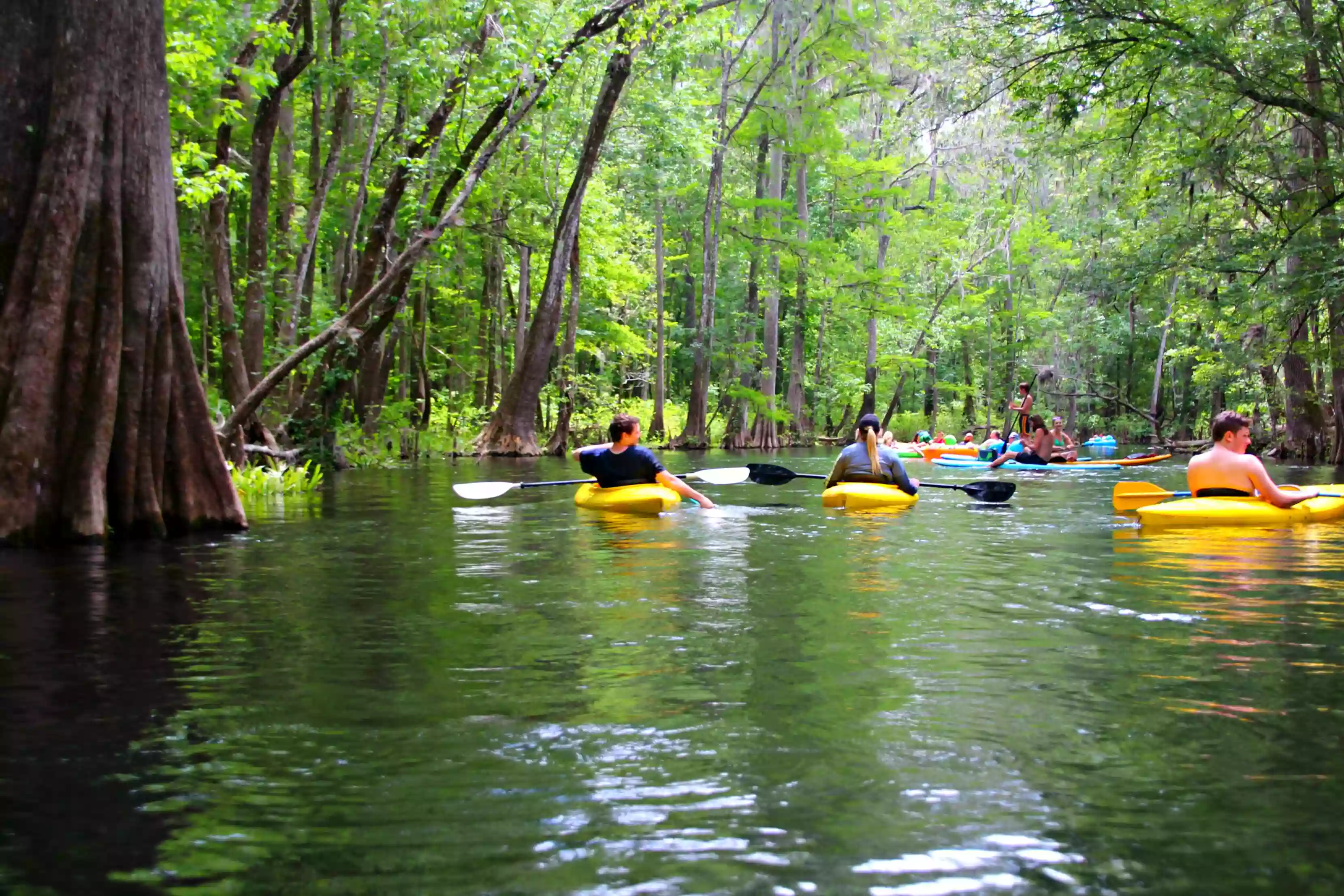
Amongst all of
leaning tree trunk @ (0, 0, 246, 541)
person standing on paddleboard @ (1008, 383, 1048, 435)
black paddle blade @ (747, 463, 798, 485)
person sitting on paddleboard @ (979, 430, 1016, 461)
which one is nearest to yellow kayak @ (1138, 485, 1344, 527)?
black paddle blade @ (747, 463, 798, 485)

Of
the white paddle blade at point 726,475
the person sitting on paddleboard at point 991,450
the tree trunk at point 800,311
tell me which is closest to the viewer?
the white paddle blade at point 726,475

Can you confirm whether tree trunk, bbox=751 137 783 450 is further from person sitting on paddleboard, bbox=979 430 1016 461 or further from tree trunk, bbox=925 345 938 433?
tree trunk, bbox=925 345 938 433

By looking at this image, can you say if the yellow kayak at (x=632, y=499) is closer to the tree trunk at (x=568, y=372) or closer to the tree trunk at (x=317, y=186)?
the tree trunk at (x=317, y=186)

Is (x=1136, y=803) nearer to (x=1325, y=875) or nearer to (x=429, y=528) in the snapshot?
(x=1325, y=875)

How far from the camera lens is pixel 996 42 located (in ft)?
57.0

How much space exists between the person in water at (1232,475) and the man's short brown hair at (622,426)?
208 inches

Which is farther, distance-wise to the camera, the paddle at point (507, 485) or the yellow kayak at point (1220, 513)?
the paddle at point (507, 485)

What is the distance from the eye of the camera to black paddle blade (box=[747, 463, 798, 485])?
16141 mm

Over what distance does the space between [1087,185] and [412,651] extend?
32.4 meters

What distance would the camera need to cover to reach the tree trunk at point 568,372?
28.8 metres

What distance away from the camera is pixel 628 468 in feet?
42.1

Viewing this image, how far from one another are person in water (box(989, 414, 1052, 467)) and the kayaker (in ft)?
1.06

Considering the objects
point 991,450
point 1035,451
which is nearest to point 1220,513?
point 1035,451

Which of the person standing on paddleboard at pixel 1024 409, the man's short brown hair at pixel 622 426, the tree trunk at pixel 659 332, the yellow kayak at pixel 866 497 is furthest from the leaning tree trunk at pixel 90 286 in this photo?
the tree trunk at pixel 659 332
